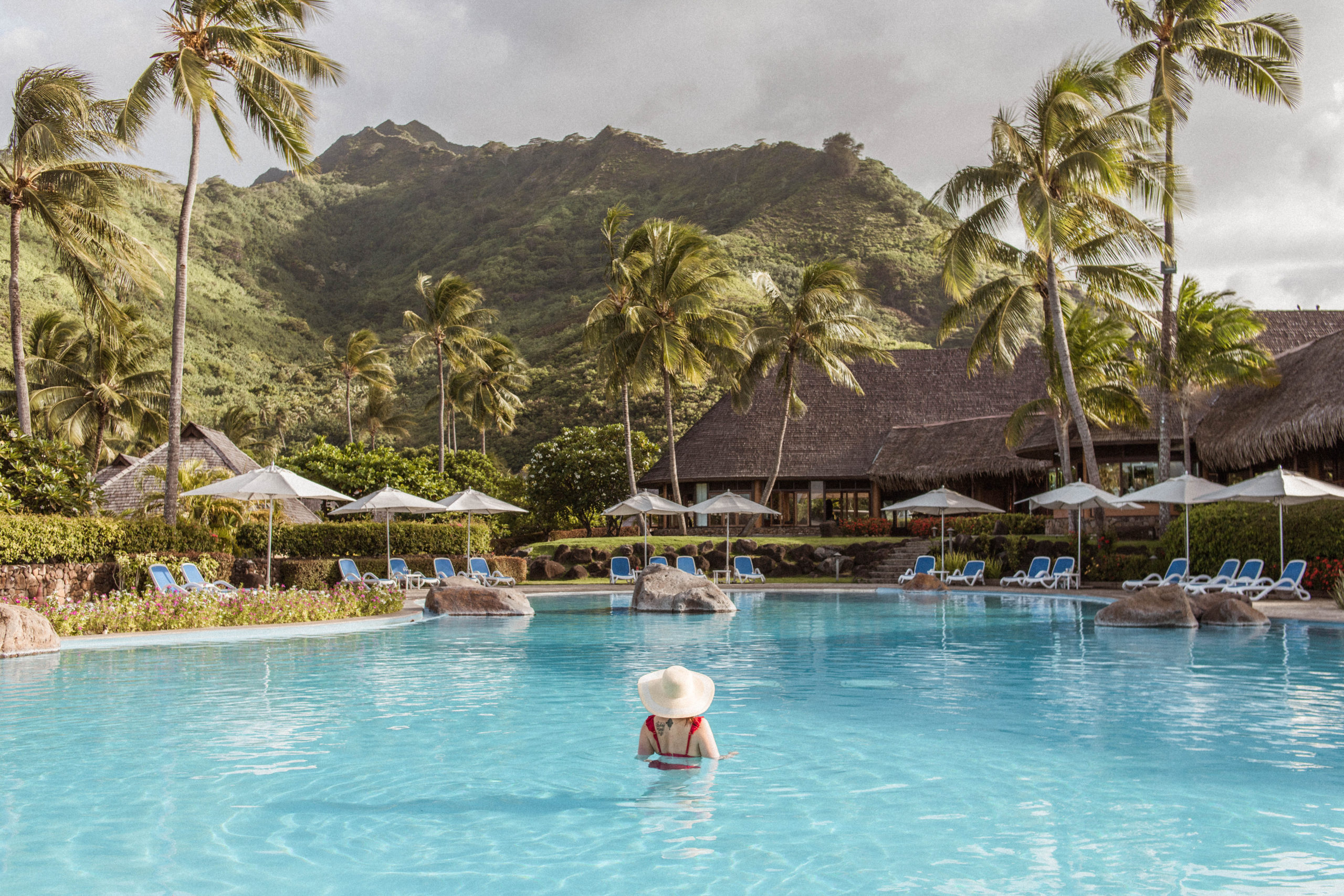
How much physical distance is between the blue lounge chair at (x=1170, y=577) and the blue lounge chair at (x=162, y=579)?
15539 mm

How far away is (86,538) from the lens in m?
15.8

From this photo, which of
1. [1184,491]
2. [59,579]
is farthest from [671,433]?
[59,579]

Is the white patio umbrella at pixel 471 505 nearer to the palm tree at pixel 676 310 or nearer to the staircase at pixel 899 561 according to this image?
the palm tree at pixel 676 310

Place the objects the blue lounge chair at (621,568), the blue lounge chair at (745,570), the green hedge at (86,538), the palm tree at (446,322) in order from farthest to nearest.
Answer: the palm tree at (446,322)
the blue lounge chair at (745,570)
the blue lounge chair at (621,568)
the green hedge at (86,538)

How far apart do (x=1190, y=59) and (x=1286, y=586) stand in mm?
11633

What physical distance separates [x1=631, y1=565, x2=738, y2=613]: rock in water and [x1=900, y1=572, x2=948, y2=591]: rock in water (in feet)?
20.0

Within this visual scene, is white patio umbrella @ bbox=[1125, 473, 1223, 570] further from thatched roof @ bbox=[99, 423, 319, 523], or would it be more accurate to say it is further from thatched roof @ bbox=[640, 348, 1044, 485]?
thatched roof @ bbox=[99, 423, 319, 523]

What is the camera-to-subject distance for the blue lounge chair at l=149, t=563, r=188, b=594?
577 inches

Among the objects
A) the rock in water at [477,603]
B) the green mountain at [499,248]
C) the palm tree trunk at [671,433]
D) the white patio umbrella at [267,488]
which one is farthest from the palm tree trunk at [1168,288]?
the green mountain at [499,248]

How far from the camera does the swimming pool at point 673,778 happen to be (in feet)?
13.8

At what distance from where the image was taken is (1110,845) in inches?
176

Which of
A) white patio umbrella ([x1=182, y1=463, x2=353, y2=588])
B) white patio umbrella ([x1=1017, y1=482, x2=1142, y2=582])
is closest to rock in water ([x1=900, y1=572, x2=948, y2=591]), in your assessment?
white patio umbrella ([x1=1017, y1=482, x2=1142, y2=582])

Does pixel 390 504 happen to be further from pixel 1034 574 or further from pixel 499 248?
pixel 499 248

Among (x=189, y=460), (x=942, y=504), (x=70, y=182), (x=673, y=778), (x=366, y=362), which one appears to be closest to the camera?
(x=673, y=778)
